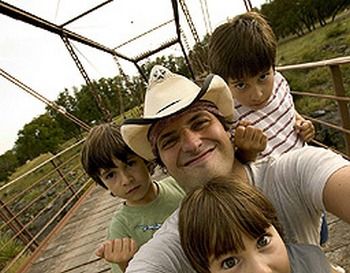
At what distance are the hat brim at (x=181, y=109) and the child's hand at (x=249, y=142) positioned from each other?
0.07 metres

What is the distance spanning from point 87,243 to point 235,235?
3.67m

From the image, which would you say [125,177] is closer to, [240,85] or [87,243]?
[240,85]

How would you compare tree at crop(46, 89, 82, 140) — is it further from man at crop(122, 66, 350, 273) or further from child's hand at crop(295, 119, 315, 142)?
man at crop(122, 66, 350, 273)

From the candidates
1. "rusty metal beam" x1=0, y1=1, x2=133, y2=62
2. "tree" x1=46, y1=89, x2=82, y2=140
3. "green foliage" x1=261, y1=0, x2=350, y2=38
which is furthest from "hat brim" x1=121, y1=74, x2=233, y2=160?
"tree" x1=46, y1=89, x2=82, y2=140

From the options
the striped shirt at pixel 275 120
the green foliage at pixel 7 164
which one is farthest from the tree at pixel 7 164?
the striped shirt at pixel 275 120

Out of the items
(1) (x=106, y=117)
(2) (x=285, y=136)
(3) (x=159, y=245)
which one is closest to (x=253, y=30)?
(2) (x=285, y=136)

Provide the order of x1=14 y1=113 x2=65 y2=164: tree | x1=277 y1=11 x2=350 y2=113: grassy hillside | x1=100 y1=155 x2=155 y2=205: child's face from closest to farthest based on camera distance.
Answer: x1=100 y1=155 x2=155 y2=205: child's face → x1=277 y1=11 x2=350 y2=113: grassy hillside → x1=14 y1=113 x2=65 y2=164: tree

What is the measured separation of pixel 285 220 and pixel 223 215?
0.69 ft

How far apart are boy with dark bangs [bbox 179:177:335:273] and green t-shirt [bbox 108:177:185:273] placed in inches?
22.0

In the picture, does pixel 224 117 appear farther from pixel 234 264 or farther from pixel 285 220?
pixel 234 264

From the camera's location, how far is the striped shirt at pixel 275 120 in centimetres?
156

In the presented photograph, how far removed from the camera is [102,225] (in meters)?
4.81

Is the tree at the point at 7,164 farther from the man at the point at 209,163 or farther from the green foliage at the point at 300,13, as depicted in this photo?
the man at the point at 209,163

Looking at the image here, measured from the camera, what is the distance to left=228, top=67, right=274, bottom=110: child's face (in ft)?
5.08
